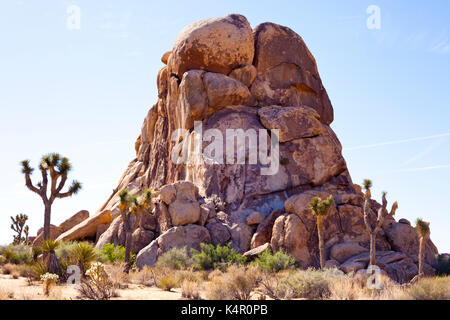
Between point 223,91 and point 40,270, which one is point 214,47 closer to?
point 223,91

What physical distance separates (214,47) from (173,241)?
673 inches

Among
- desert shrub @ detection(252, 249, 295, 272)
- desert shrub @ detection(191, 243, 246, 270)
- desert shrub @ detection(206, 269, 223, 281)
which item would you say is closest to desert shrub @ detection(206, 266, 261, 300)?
desert shrub @ detection(206, 269, 223, 281)

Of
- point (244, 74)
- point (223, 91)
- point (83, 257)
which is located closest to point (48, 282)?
point (83, 257)

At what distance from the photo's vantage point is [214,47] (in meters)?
34.7

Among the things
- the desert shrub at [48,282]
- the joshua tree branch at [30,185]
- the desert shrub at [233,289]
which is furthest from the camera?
the joshua tree branch at [30,185]

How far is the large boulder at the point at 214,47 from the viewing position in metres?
34.6

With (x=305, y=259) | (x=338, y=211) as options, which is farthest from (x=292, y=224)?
(x=338, y=211)

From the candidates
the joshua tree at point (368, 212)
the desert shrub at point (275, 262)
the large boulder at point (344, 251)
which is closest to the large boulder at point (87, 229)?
the desert shrub at point (275, 262)

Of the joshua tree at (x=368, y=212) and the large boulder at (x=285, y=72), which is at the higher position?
the large boulder at (x=285, y=72)

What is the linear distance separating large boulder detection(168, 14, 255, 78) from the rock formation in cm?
8

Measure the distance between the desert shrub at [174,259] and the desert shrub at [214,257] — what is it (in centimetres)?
48

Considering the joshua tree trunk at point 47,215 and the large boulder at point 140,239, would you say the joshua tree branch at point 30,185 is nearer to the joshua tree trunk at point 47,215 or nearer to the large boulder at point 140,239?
the joshua tree trunk at point 47,215

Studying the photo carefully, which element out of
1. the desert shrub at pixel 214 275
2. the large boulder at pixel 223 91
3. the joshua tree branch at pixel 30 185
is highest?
the large boulder at pixel 223 91
